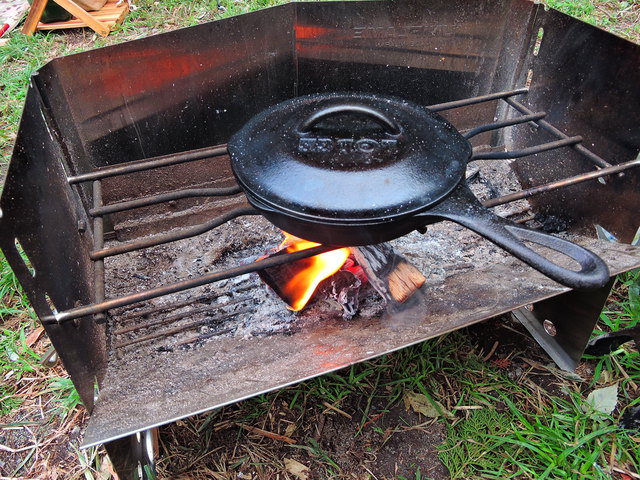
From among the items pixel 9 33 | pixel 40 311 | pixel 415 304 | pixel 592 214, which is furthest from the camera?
pixel 9 33

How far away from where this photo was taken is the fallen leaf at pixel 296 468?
1469 mm

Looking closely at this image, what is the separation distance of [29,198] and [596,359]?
1822mm

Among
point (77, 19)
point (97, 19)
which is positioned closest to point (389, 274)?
point (97, 19)

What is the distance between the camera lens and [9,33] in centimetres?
358

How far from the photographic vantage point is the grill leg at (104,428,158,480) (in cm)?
120

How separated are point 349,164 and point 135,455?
97 cm

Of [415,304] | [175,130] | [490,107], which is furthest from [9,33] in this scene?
[415,304]

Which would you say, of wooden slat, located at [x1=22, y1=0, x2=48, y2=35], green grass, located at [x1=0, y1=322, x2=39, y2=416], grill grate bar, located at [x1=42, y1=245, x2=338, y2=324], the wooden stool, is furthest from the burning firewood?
wooden slat, located at [x1=22, y1=0, x2=48, y2=35]

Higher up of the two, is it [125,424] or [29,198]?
[29,198]

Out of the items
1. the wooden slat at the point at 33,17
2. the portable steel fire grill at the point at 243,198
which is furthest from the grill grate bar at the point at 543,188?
the wooden slat at the point at 33,17

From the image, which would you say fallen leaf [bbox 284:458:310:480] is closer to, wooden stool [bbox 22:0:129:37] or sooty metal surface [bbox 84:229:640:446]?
sooty metal surface [bbox 84:229:640:446]

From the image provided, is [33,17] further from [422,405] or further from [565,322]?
[565,322]

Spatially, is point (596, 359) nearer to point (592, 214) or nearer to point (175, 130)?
point (592, 214)

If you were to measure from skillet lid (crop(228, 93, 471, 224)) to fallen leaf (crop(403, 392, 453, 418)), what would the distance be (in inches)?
31.5
